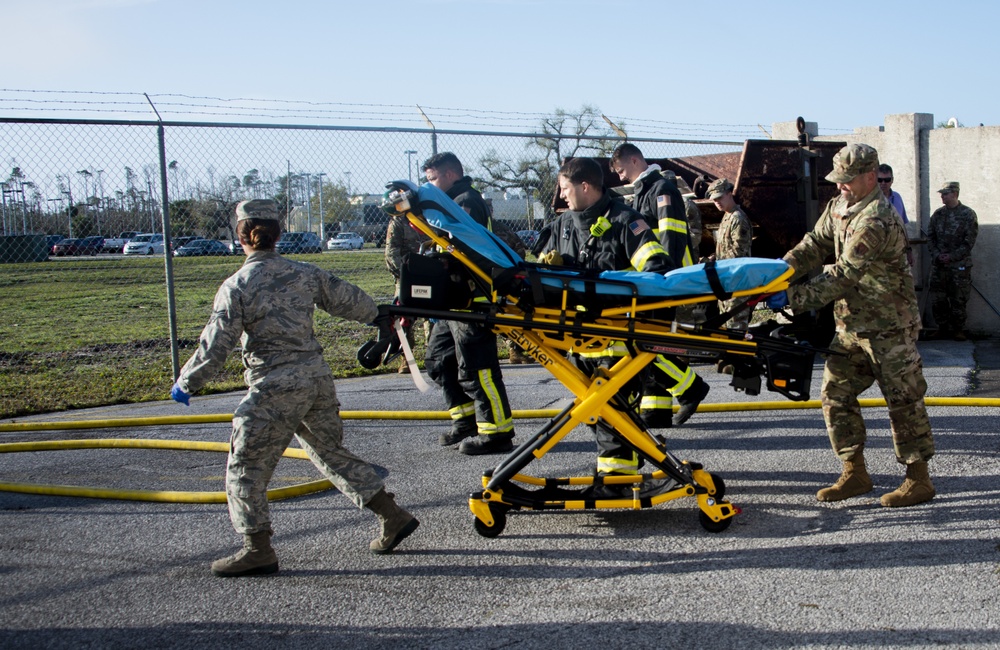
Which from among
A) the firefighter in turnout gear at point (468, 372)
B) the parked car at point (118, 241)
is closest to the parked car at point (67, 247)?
the parked car at point (118, 241)

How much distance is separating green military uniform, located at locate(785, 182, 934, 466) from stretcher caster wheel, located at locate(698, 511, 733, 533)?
0.90 metres

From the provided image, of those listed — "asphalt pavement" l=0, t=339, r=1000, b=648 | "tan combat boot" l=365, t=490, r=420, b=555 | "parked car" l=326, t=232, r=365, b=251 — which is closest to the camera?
"asphalt pavement" l=0, t=339, r=1000, b=648

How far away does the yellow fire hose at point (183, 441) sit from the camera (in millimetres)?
5445

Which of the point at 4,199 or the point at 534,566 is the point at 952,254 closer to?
the point at 534,566

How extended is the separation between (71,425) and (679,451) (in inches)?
188

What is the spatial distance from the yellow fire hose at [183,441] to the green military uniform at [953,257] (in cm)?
474

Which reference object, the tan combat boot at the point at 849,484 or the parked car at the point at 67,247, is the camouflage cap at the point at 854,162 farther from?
the parked car at the point at 67,247

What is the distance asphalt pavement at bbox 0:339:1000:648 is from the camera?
3.68 m

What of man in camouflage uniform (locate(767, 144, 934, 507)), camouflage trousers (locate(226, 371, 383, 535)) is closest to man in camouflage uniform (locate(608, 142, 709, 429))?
man in camouflage uniform (locate(767, 144, 934, 507))

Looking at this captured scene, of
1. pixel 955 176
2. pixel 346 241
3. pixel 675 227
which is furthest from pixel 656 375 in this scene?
pixel 955 176

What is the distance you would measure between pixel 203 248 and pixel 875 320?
24.0ft

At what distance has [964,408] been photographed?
284 inches

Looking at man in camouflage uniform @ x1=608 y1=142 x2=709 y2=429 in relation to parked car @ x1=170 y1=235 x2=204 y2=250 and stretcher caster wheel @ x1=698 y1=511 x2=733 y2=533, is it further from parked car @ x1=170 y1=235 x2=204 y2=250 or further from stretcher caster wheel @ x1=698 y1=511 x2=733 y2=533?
parked car @ x1=170 y1=235 x2=204 y2=250

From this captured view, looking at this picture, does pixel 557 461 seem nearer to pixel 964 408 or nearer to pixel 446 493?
pixel 446 493
